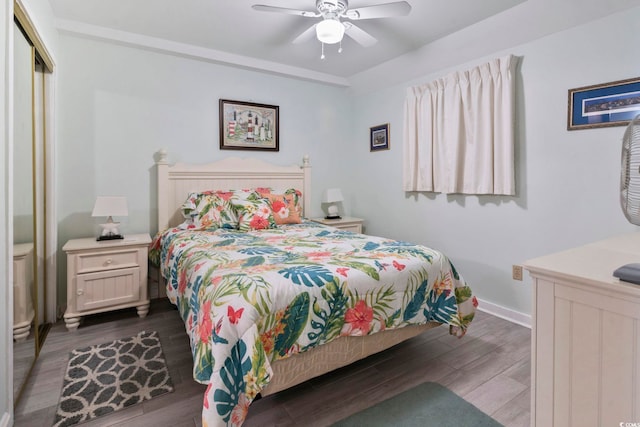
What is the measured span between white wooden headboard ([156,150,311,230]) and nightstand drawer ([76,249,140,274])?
503mm

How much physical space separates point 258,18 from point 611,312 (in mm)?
2876

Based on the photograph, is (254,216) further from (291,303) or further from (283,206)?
(291,303)

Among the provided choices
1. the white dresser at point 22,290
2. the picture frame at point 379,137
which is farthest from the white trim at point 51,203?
the picture frame at point 379,137

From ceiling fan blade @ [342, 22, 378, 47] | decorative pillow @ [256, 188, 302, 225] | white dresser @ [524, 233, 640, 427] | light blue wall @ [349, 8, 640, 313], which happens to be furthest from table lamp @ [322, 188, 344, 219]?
white dresser @ [524, 233, 640, 427]

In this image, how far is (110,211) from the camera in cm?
270

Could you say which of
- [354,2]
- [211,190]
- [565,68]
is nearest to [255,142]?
[211,190]

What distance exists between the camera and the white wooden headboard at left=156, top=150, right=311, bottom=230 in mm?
3182

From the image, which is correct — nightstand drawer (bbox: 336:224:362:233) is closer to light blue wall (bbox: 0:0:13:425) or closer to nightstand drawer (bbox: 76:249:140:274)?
nightstand drawer (bbox: 76:249:140:274)

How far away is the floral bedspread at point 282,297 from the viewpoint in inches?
54.3

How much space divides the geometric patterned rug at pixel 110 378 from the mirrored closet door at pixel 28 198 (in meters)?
0.25

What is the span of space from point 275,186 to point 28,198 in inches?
87.9

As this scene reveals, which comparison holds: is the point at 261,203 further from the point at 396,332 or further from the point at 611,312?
the point at 611,312

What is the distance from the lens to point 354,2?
243 cm

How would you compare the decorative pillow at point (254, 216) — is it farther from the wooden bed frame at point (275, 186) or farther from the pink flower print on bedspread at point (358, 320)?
the pink flower print on bedspread at point (358, 320)
